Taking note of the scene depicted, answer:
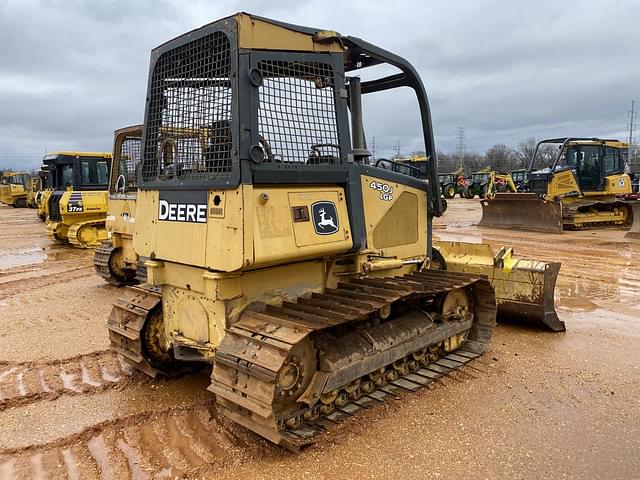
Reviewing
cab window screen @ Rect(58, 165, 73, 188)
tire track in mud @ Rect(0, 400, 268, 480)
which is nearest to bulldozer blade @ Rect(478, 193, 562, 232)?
cab window screen @ Rect(58, 165, 73, 188)

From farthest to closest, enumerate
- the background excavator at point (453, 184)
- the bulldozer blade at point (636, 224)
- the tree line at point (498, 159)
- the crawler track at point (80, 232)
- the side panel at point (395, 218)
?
1. the tree line at point (498, 159)
2. the background excavator at point (453, 184)
3. the bulldozer blade at point (636, 224)
4. the crawler track at point (80, 232)
5. the side panel at point (395, 218)

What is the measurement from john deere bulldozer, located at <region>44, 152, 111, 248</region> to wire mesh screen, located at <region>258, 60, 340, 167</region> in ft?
38.6

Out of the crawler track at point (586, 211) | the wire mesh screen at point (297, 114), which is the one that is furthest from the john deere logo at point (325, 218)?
the crawler track at point (586, 211)

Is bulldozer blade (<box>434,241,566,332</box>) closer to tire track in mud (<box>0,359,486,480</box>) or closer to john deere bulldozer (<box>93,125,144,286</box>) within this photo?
tire track in mud (<box>0,359,486,480</box>)

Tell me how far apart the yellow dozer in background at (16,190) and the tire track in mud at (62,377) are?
36155 millimetres

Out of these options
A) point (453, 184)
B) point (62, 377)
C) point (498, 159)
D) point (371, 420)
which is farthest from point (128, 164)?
point (498, 159)

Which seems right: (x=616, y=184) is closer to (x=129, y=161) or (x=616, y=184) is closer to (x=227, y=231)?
(x=129, y=161)

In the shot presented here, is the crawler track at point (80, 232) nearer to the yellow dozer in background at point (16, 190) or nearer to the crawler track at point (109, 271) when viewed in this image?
the crawler track at point (109, 271)

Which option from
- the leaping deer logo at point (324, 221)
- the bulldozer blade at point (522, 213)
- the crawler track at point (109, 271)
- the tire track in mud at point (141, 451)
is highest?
the leaping deer logo at point (324, 221)

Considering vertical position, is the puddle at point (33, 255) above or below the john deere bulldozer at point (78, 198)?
below

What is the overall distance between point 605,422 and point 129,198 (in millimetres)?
7230

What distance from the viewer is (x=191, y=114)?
375 cm

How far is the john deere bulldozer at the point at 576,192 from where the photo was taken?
1642 cm

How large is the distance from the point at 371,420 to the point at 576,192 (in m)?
15.6
